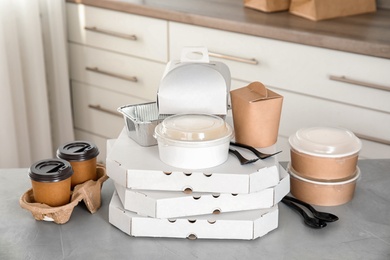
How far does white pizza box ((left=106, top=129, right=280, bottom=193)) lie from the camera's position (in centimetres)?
123

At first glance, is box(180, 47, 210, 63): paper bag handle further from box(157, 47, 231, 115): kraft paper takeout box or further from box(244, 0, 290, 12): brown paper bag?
box(244, 0, 290, 12): brown paper bag

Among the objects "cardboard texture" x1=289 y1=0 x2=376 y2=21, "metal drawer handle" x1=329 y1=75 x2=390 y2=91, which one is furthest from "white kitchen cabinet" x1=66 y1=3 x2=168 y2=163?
"metal drawer handle" x1=329 y1=75 x2=390 y2=91

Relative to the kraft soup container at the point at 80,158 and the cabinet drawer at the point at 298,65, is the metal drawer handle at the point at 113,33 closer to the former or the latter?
the cabinet drawer at the point at 298,65

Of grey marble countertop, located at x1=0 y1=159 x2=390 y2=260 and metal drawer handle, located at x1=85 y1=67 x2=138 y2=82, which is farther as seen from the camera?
metal drawer handle, located at x1=85 y1=67 x2=138 y2=82

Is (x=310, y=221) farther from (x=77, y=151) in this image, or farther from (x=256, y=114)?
(x=77, y=151)

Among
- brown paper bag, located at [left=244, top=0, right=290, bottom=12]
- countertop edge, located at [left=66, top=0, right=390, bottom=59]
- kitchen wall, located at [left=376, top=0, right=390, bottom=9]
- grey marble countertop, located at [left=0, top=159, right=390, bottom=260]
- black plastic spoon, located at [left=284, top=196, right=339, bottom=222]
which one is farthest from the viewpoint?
kitchen wall, located at [left=376, top=0, right=390, bottom=9]

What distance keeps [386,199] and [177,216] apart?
1.58ft

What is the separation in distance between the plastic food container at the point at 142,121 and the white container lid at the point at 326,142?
11.7 inches

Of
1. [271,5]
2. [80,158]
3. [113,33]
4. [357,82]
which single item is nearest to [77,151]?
[80,158]

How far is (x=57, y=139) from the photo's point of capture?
3.24 metres

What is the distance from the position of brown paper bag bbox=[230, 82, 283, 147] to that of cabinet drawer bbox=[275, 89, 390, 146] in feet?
3.47

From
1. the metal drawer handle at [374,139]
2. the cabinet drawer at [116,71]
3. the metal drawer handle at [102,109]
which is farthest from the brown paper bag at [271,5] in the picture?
the metal drawer handle at [102,109]

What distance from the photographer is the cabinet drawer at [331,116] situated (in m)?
2.32

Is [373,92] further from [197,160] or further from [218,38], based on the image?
[197,160]
